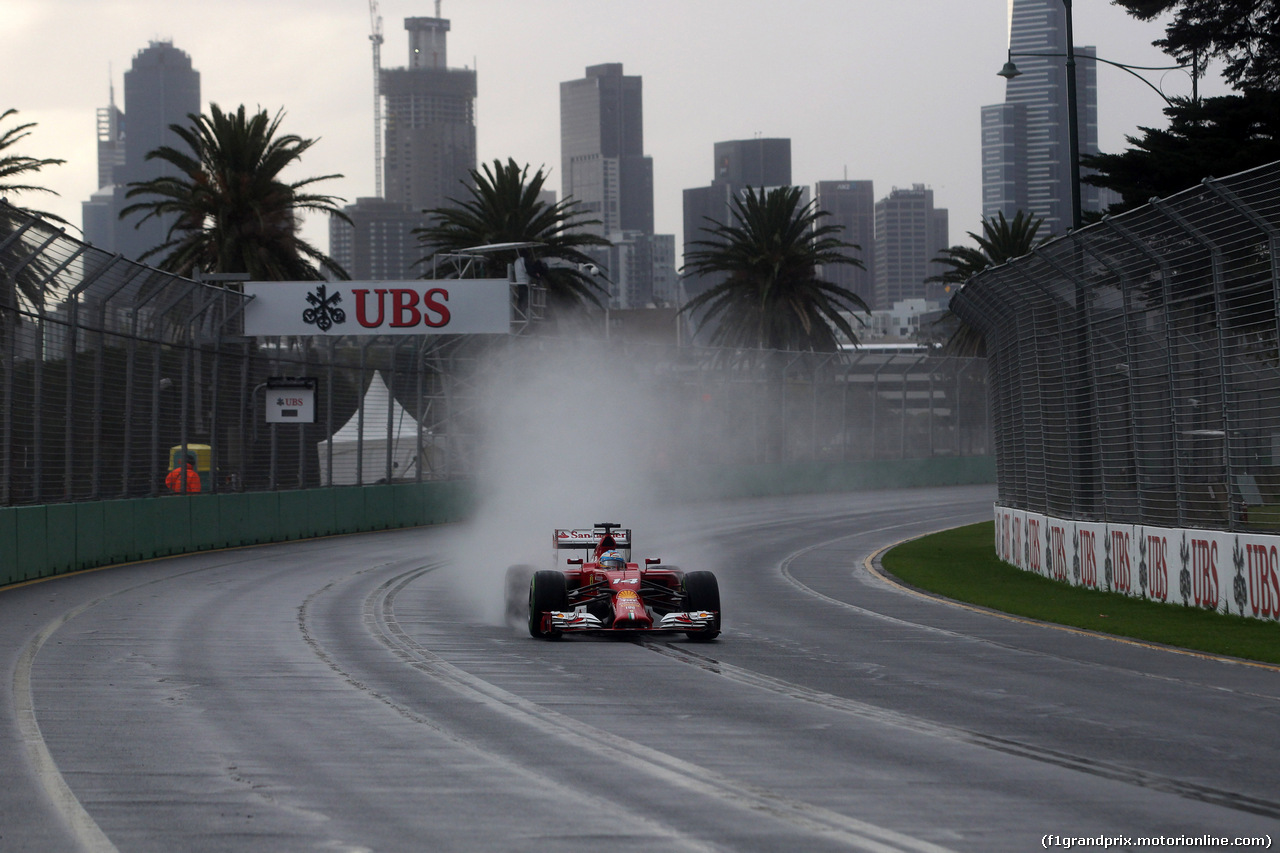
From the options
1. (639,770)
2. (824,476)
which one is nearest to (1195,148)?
(639,770)

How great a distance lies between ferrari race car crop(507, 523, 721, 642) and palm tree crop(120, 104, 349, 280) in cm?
2772

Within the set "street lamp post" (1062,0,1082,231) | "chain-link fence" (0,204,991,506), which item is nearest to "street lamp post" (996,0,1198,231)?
"street lamp post" (1062,0,1082,231)

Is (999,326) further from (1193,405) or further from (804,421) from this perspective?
(804,421)

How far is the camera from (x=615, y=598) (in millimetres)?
13469

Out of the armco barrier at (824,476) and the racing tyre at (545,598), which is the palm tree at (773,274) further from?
the racing tyre at (545,598)

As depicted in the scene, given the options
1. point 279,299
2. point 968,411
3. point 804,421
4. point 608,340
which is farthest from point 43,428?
point 968,411

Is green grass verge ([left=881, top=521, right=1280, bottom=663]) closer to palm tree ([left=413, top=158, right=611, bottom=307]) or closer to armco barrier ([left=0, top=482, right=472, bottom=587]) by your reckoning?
armco barrier ([left=0, top=482, right=472, bottom=587])

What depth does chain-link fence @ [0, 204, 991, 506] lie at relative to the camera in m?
21.3

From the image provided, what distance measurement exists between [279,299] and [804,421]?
21.2 meters

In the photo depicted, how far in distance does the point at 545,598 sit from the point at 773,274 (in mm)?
39360

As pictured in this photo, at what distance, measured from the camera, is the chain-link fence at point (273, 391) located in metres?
21.3

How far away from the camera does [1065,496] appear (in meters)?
20.4

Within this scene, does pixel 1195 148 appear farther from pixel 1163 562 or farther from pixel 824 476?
pixel 824 476

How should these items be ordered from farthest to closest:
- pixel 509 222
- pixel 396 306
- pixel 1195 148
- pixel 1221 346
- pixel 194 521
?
pixel 509 222 < pixel 396 306 < pixel 194 521 < pixel 1195 148 < pixel 1221 346
